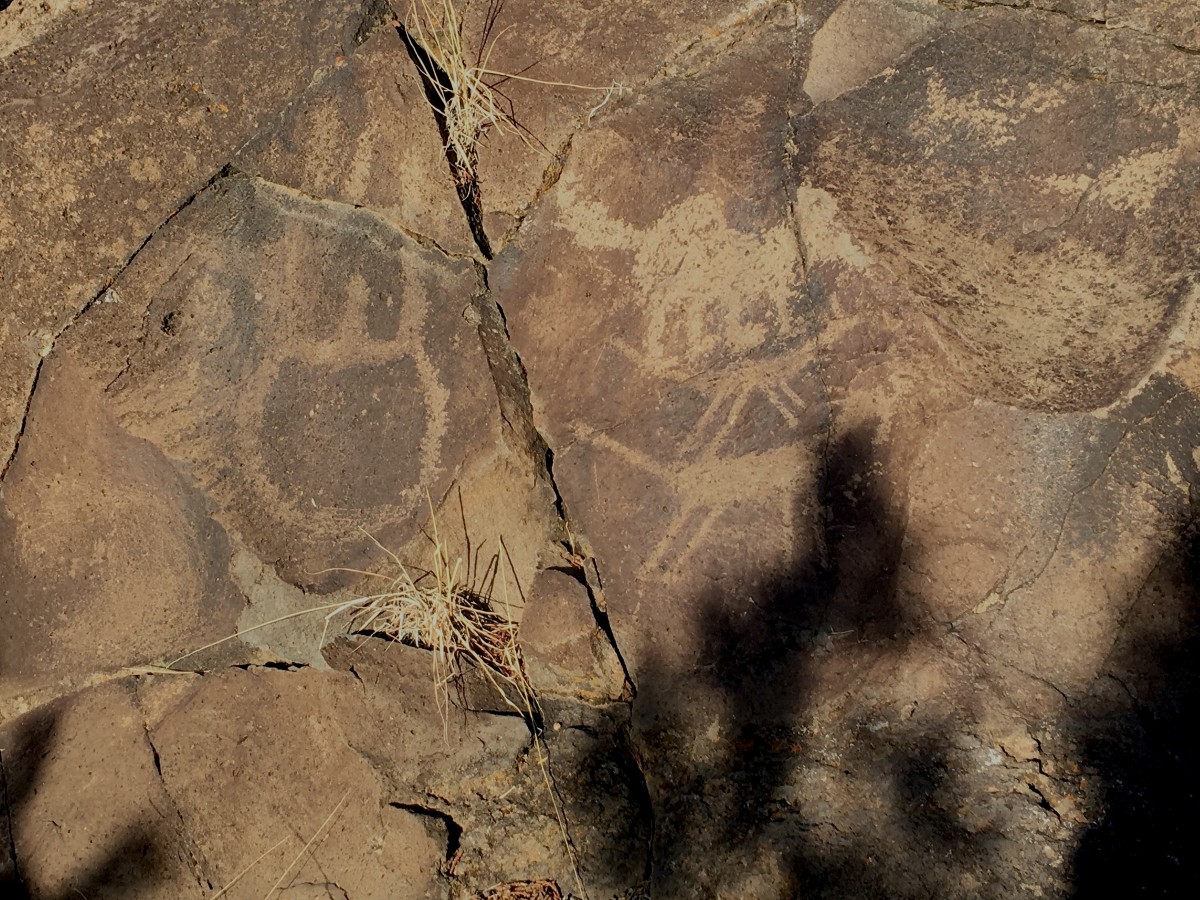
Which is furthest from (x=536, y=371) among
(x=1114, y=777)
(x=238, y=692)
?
(x=1114, y=777)

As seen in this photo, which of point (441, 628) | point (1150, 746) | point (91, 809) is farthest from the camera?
point (441, 628)

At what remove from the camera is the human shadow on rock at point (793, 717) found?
5.80ft

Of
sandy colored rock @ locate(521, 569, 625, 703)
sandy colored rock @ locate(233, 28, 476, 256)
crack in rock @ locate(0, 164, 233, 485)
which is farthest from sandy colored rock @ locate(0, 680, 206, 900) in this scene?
sandy colored rock @ locate(233, 28, 476, 256)

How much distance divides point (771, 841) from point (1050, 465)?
856 mm

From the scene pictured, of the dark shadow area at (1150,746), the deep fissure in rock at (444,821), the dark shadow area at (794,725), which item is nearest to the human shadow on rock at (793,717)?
the dark shadow area at (794,725)

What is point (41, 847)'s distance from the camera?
192 centimetres

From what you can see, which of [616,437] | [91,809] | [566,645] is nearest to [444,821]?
[566,645]

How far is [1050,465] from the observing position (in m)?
1.81

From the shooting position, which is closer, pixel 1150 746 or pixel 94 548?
pixel 1150 746

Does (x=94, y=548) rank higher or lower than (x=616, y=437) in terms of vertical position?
lower

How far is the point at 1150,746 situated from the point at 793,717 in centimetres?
60

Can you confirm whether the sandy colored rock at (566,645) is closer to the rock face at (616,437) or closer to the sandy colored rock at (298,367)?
the rock face at (616,437)

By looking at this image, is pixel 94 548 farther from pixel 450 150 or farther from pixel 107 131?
pixel 450 150

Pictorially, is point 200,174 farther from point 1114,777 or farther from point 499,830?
point 1114,777
